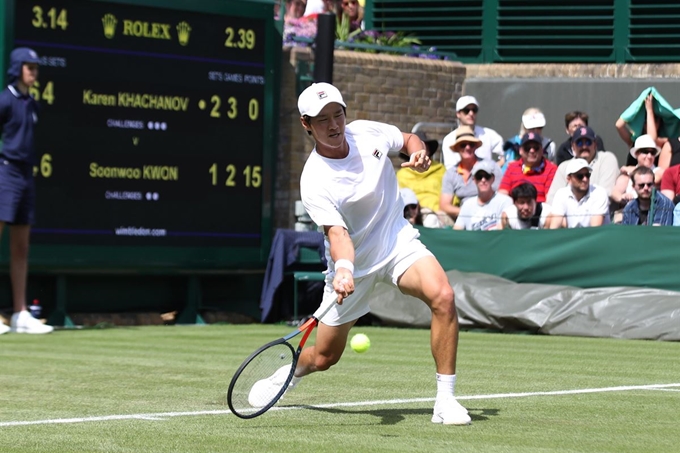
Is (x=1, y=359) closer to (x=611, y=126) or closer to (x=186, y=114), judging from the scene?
(x=186, y=114)

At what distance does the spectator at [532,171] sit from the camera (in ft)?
52.6

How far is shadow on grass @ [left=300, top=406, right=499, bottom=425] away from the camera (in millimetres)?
7320

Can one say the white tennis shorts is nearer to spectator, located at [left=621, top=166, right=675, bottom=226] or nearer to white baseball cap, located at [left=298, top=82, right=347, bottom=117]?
white baseball cap, located at [left=298, top=82, right=347, bottom=117]

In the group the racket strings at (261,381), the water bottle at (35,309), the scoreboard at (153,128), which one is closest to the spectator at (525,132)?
the scoreboard at (153,128)

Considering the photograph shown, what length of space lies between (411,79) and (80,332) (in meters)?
7.14

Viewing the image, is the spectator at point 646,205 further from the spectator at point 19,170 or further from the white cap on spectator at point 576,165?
the spectator at point 19,170

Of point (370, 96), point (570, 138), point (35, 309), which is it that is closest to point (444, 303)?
point (35, 309)

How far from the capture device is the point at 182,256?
52.7 feet

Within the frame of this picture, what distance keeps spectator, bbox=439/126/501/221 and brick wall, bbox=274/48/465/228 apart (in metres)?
A: 2.30

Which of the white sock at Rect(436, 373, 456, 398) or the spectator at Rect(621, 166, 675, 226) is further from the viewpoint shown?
the spectator at Rect(621, 166, 675, 226)

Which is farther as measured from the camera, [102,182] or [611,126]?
[611,126]

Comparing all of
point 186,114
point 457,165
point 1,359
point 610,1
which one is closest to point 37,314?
point 186,114

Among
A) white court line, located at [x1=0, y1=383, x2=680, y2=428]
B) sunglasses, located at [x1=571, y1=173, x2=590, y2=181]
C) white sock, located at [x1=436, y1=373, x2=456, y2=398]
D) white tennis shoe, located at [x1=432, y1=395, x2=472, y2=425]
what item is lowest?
white court line, located at [x1=0, y1=383, x2=680, y2=428]

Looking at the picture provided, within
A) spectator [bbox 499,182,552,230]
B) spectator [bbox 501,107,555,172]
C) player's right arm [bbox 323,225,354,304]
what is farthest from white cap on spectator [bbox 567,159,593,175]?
player's right arm [bbox 323,225,354,304]
